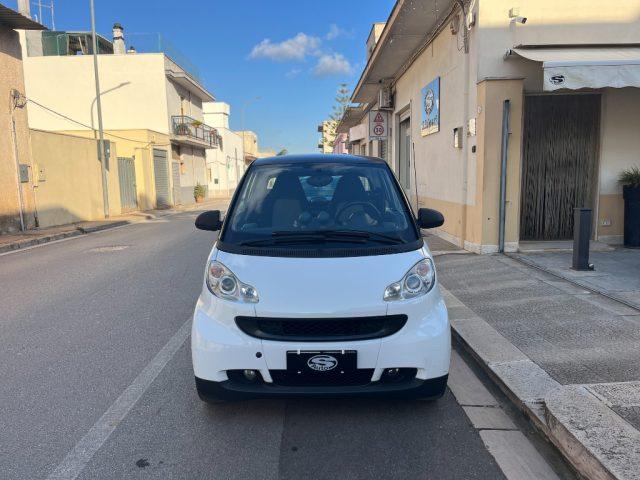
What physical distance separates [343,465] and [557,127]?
8.26 metres

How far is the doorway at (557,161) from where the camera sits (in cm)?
905

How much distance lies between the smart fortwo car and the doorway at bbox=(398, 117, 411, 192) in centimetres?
1323

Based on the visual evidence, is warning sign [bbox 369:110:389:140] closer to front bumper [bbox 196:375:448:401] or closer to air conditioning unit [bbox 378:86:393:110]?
air conditioning unit [bbox 378:86:393:110]

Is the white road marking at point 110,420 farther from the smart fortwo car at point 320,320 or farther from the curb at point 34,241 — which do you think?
the curb at point 34,241

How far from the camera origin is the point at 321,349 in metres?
2.96

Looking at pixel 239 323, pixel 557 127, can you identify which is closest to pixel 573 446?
pixel 239 323

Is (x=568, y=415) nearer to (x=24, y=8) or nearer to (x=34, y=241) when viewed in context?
(x=34, y=241)

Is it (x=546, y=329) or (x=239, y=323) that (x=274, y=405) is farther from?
(x=546, y=329)

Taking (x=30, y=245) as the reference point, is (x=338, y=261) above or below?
above

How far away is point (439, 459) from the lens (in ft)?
9.39

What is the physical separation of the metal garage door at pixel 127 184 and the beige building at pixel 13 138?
327 inches

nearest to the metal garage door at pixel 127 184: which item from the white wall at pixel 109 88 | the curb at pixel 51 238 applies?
the curb at pixel 51 238

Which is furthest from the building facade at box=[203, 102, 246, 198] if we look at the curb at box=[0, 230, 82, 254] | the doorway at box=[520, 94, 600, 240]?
the doorway at box=[520, 94, 600, 240]

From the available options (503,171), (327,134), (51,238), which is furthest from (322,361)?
(327,134)
